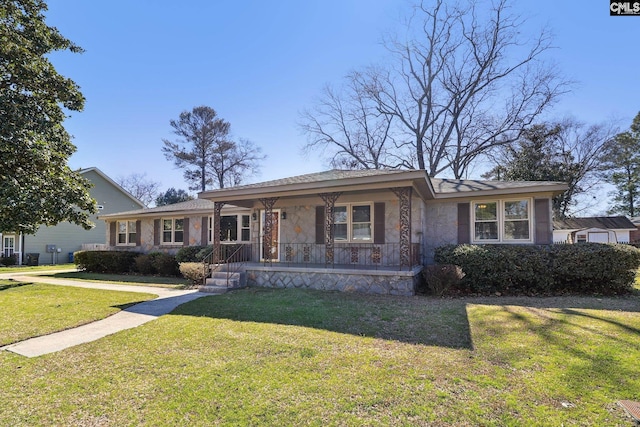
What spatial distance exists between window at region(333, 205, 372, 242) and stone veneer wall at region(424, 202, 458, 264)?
2.02 metres

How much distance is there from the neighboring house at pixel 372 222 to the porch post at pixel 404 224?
1.0 inches

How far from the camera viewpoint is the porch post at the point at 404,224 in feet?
29.2

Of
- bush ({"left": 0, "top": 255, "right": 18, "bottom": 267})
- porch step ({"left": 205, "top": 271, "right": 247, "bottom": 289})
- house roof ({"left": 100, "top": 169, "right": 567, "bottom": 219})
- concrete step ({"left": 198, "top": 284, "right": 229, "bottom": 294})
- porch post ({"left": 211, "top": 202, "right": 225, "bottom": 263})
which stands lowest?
bush ({"left": 0, "top": 255, "right": 18, "bottom": 267})

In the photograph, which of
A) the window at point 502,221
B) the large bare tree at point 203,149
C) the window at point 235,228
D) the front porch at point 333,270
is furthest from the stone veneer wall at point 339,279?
the large bare tree at point 203,149

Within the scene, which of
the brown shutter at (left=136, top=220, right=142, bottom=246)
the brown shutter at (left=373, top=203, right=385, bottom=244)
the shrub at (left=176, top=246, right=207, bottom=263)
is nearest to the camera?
the brown shutter at (left=373, top=203, right=385, bottom=244)

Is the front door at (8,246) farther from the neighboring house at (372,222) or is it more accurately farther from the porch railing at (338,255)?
the neighboring house at (372,222)

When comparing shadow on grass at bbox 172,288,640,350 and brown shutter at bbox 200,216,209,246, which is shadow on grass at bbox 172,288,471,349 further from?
brown shutter at bbox 200,216,209,246

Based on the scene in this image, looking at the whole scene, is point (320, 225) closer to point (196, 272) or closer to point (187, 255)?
point (196, 272)

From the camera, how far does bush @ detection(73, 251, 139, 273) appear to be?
1619cm

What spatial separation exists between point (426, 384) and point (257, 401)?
5.79 ft

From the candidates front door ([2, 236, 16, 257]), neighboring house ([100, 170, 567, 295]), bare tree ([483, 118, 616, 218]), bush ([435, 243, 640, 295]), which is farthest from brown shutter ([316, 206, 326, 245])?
front door ([2, 236, 16, 257])

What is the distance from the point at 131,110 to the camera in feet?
55.7

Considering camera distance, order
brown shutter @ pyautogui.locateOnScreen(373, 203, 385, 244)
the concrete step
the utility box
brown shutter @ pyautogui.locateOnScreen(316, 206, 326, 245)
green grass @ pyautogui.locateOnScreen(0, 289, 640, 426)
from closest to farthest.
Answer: green grass @ pyautogui.locateOnScreen(0, 289, 640, 426), the concrete step, brown shutter @ pyautogui.locateOnScreen(373, 203, 385, 244), brown shutter @ pyautogui.locateOnScreen(316, 206, 326, 245), the utility box

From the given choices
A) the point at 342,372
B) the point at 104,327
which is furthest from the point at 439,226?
the point at 104,327
